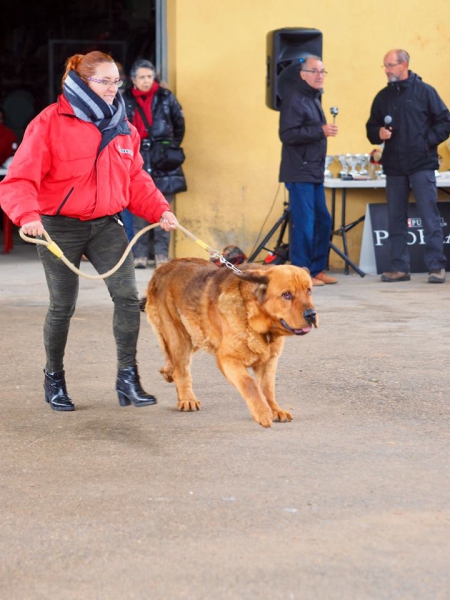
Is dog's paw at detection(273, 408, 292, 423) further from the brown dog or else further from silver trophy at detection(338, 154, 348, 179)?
silver trophy at detection(338, 154, 348, 179)

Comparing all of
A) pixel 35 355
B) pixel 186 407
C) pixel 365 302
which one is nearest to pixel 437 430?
pixel 186 407

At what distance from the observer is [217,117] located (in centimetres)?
1261

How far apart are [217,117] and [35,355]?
18.0ft

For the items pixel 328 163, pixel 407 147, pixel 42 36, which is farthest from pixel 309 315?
pixel 42 36

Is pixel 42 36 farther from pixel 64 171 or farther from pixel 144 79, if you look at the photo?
pixel 64 171

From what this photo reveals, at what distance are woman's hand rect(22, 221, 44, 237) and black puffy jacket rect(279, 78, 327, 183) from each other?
19.0ft

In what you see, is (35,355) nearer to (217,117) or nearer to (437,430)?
(437,430)

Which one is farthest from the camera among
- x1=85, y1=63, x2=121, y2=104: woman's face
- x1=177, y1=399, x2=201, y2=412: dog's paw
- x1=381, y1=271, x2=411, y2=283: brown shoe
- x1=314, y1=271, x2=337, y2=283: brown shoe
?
x1=381, y1=271, x2=411, y2=283: brown shoe

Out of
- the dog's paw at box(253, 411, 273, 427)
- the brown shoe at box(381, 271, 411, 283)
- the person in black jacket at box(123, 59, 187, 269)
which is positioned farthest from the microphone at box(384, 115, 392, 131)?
the dog's paw at box(253, 411, 273, 427)

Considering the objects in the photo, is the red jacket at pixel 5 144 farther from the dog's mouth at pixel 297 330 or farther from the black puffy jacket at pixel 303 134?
the dog's mouth at pixel 297 330

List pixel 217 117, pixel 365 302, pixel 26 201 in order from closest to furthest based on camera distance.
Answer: pixel 26 201 < pixel 365 302 < pixel 217 117

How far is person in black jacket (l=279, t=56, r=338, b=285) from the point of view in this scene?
11.1 m

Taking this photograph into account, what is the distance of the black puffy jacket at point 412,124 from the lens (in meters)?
11.3

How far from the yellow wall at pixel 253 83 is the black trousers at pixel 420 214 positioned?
1143 millimetres
